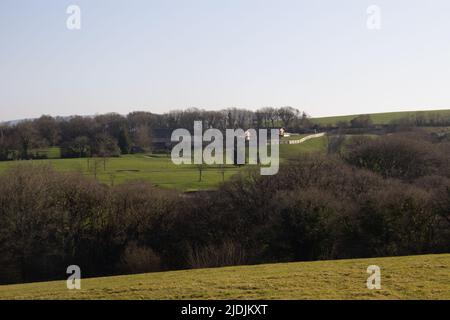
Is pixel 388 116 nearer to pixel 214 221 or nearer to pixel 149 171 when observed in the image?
pixel 149 171

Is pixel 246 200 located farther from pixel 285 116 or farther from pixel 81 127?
pixel 285 116

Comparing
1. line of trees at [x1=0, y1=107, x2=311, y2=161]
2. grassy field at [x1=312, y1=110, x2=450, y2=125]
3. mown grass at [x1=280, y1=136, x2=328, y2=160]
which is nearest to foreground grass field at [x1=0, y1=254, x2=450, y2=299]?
mown grass at [x1=280, y1=136, x2=328, y2=160]

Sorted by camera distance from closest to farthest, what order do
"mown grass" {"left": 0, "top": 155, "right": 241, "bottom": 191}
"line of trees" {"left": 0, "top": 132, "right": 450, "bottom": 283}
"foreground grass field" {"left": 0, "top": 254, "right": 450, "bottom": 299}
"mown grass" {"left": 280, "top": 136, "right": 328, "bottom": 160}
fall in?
"foreground grass field" {"left": 0, "top": 254, "right": 450, "bottom": 299} < "line of trees" {"left": 0, "top": 132, "right": 450, "bottom": 283} < "mown grass" {"left": 0, "top": 155, "right": 241, "bottom": 191} < "mown grass" {"left": 280, "top": 136, "right": 328, "bottom": 160}

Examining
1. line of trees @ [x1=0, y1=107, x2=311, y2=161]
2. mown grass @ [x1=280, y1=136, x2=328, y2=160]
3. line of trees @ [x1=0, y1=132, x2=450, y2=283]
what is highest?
line of trees @ [x1=0, y1=107, x2=311, y2=161]

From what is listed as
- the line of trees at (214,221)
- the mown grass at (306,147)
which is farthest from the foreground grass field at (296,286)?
the mown grass at (306,147)

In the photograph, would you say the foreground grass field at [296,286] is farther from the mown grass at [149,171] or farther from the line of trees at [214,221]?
the mown grass at [149,171]

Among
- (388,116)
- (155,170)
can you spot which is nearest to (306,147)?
(155,170)

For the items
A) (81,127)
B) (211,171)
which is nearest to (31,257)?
(211,171)

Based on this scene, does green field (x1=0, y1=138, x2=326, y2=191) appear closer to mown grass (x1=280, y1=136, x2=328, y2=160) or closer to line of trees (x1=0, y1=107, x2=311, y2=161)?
mown grass (x1=280, y1=136, x2=328, y2=160)
